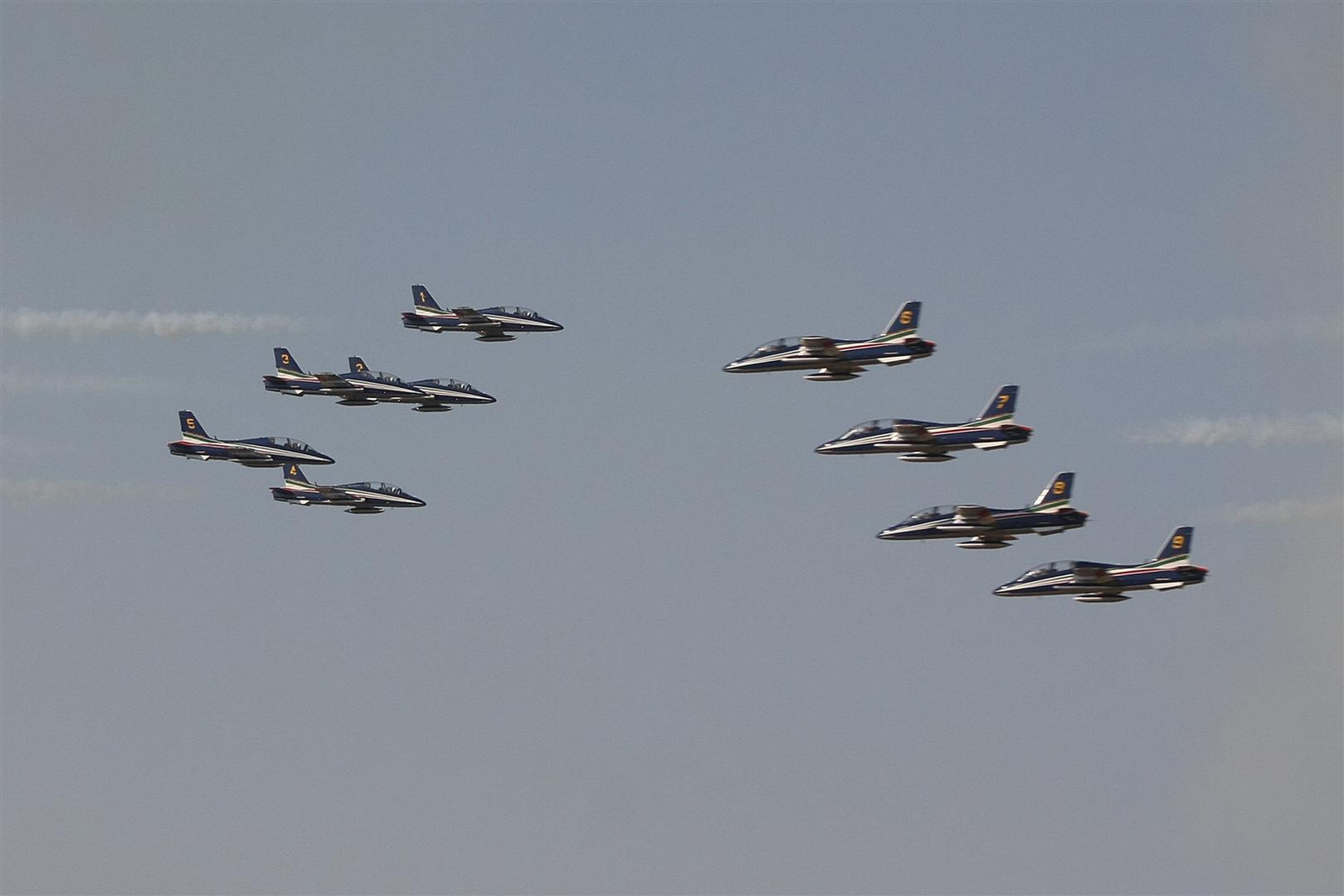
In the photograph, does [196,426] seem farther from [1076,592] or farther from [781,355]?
[1076,592]

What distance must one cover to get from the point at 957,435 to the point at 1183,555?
17414 millimetres

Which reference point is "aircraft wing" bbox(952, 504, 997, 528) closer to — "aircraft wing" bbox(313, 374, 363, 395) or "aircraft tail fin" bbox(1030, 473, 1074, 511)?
"aircraft tail fin" bbox(1030, 473, 1074, 511)

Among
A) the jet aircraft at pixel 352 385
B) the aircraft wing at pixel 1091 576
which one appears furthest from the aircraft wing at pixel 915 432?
the jet aircraft at pixel 352 385

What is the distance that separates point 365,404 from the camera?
16962 cm

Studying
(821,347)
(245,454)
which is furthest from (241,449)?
(821,347)

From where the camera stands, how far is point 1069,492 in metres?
153

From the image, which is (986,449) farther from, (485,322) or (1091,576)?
(485,322)

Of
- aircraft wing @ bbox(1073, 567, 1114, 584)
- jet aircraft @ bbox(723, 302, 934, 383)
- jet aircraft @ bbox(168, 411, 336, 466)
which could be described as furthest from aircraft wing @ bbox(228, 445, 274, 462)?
aircraft wing @ bbox(1073, 567, 1114, 584)

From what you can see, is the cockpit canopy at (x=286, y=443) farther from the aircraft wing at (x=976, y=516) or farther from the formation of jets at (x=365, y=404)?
the aircraft wing at (x=976, y=516)

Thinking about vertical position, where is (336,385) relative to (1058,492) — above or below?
above

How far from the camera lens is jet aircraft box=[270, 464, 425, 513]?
561 ft

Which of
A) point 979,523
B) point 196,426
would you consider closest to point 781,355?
point 979,523

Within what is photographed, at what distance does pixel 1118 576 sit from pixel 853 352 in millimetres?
23153

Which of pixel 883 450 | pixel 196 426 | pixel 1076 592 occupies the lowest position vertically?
pixel 1076 592
